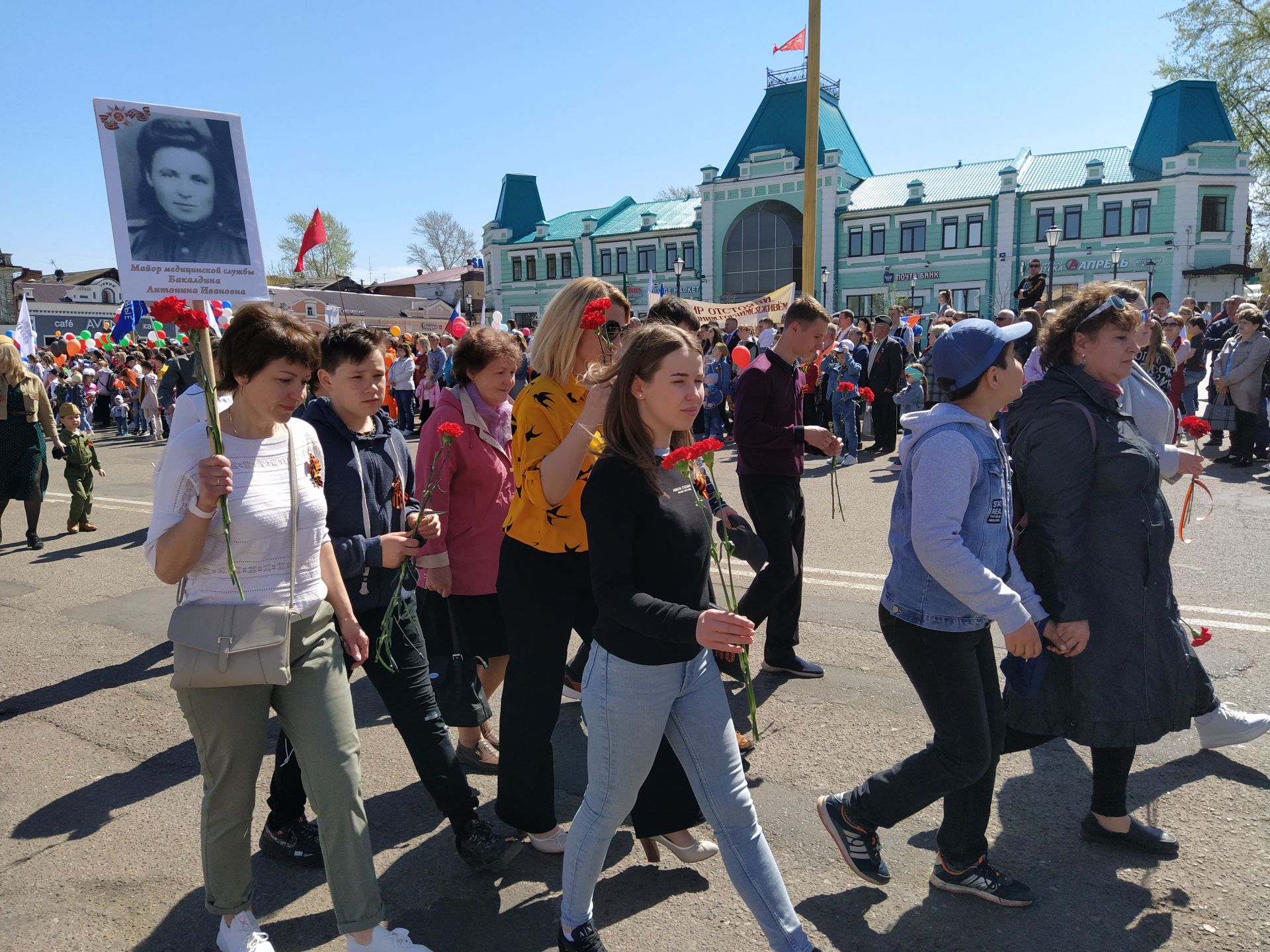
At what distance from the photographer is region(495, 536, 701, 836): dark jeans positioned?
310 cm

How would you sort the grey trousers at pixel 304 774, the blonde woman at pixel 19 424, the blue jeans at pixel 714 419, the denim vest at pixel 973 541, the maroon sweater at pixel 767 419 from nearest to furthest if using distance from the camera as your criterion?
1. the grey trousers at pixel 304 774
2. the denim vest at pixel 973 541
3. the maroon sweater at pixel 767 419
4. the blonde woman at pixel 19 424
5. the blue jeans at pixel 714 419

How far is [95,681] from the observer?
5324mm

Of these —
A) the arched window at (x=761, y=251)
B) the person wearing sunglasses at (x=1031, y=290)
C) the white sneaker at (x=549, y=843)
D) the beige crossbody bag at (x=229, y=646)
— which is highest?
the arched window at (x=761, y=251)

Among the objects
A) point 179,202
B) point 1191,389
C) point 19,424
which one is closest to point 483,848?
point 179,202

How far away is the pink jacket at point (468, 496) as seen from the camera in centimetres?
373

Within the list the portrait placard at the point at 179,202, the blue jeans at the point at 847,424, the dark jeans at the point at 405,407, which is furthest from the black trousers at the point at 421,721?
the dark jeans at the point at 405,407

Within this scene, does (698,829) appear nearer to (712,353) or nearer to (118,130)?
(118,130)

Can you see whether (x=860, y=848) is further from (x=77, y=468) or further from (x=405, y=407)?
(x=405, y=407)

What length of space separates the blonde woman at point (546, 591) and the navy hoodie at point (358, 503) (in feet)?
1.48

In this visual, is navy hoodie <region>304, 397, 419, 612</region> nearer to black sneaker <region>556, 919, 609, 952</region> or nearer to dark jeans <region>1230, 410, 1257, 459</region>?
black sneaker <region>556, 919, 609, 952</region>

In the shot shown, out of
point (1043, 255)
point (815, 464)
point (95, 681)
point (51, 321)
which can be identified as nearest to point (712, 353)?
point (815, 464)

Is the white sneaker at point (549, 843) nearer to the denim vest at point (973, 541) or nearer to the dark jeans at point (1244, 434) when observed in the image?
the denim vest at point (973, 541)

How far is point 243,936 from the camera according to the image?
2.63 metres

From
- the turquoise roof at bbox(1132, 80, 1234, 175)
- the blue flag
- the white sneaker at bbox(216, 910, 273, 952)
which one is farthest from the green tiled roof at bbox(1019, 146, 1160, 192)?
the white sneaker at bbox(216, 910, 273, 952)
